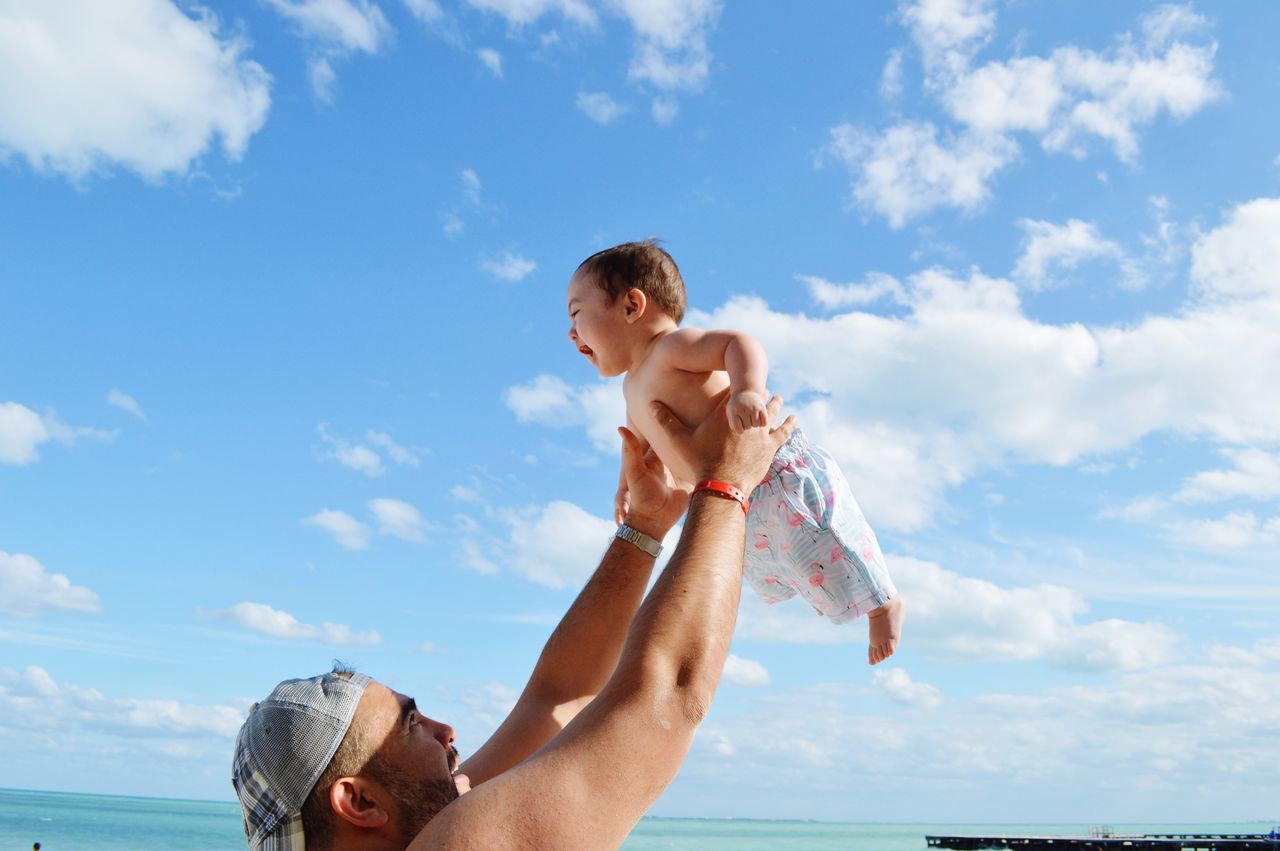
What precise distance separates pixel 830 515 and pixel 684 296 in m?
1.22

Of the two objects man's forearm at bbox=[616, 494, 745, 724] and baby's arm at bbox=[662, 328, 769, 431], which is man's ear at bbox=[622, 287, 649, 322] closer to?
baby's arm at bbox=[662, 328, 769, 431]

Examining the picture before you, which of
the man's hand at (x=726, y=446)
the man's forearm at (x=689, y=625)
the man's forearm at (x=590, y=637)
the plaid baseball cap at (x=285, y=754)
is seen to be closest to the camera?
the man's forearm at (x=689, y=625)

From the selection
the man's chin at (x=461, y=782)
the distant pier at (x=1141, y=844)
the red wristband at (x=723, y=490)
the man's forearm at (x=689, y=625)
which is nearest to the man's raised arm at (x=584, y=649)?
the man's chin at (x=461, y=782)

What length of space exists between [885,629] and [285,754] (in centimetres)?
251

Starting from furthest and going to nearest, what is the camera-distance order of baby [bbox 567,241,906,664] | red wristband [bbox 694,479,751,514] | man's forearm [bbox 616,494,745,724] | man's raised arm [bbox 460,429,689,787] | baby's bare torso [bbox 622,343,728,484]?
baby [bbox 567,241,906,664], baby's bare torso [bbox 622,343,728,484], man's raised arm [bbox 460,429,689,787], red wristband [bbox 694,479,751,514], man's forearm [bbox 616,494,745,724]

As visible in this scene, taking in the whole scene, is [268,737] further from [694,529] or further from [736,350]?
[736,350]

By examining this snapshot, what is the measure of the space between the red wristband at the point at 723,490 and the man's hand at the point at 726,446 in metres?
0.03

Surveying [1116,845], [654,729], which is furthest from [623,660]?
[1116,845]

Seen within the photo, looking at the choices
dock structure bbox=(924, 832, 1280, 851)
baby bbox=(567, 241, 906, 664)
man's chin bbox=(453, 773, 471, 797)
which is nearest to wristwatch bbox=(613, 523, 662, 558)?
baby bbox=(567, 241, 906, 664)

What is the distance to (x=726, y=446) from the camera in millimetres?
2607

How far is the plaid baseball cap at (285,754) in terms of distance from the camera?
2154 millimetres

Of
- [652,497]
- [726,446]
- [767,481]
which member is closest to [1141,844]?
[767,481]

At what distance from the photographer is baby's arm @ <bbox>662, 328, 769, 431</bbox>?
10.0ft

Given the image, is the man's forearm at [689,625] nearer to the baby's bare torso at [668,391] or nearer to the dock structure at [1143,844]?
the baby's bare torso at [668,391]
